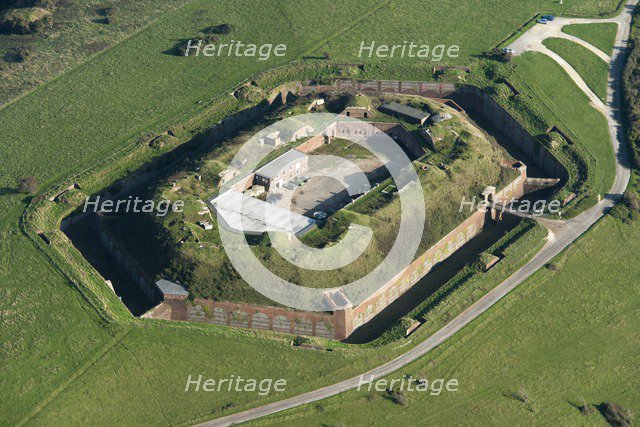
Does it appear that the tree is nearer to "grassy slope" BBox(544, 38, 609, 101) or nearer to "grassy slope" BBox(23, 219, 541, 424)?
"grassy slope" BBox(23, 219, 541, 424)

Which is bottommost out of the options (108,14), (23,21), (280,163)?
(280,163)

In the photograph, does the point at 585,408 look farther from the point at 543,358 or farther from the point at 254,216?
the point at 254,216

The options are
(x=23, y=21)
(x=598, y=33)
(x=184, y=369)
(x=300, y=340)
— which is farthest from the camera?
(x=598, y=33)

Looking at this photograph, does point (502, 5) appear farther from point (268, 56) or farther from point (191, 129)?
point (191, 129)

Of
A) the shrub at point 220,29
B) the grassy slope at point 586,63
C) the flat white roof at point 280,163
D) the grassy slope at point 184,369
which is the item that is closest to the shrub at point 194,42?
the shrub at point 220,29

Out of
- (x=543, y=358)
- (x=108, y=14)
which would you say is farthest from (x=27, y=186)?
(x=543, y=358)

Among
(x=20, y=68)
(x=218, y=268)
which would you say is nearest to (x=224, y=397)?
→ (x=218, y=268)
